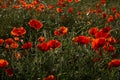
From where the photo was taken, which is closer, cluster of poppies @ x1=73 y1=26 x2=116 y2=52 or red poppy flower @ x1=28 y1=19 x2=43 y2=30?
cluster of poppies @ x1=73 y1=26 x2=116 y2=52

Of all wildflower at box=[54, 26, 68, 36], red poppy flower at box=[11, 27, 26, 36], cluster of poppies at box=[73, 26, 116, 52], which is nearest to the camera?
cluster of poppies at box=[73, 26, 116, 52]

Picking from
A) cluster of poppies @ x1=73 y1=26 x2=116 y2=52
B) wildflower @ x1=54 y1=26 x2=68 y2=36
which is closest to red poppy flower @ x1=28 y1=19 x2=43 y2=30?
wildflower @ x1=54 y1=26 x2=68 y2=36

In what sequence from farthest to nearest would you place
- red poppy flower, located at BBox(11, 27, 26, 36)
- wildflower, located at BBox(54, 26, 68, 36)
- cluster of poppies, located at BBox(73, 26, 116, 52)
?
1. wildflower, located at BBox(54, 26, 68, 36)
2. red poppy flower, located at BBox(11, 27, 26, 36)
3. cluster of poppies, located at BBox(73, 26, 116, 52)

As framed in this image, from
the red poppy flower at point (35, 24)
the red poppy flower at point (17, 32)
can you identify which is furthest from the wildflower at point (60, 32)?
the red poppy flower at point (17, 32)

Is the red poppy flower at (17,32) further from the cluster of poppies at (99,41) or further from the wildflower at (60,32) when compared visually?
the cluster of poppies at (99,41)

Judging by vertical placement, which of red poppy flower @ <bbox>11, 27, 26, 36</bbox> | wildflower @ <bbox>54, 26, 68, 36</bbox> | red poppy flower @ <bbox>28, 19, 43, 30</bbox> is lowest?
Result: wildflower @ <bbox>54, 26, 68, 36</bbox>

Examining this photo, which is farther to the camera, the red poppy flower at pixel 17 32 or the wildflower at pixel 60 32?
the wildflower at pixel 60 32

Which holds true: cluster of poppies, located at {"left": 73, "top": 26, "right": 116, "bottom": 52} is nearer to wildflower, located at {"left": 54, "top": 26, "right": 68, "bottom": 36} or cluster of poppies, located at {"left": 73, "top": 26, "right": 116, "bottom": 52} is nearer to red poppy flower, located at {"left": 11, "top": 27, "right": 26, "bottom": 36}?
wildflower, located at {"left": 54, "top": 26, "right": 68, "bottom": 36}

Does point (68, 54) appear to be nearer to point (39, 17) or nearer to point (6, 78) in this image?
point (6, 78)

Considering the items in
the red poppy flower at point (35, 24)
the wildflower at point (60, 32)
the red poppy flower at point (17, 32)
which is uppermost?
the red poppy flower at point (35, 24)

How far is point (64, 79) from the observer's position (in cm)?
296

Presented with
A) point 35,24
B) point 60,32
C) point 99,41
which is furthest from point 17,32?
point 99,41

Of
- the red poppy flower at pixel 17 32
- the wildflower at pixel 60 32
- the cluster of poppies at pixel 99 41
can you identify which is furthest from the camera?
the wildflower at pixel 60 32

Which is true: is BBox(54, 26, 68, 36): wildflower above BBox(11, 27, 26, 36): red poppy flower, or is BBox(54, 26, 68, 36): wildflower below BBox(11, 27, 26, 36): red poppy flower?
below
